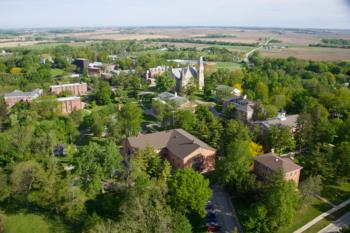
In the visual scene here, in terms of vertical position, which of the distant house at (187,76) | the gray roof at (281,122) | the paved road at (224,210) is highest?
the distant house at (187,76)

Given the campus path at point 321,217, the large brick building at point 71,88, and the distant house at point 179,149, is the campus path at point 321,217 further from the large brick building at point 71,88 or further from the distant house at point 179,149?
the large brick building at point 71,88

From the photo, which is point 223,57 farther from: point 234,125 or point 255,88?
point 234,125

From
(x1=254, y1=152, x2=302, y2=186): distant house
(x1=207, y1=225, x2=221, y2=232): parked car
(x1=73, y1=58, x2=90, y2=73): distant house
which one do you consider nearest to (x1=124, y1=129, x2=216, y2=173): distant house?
(x1=254, y1=152, x2=302, y2=186): distant house

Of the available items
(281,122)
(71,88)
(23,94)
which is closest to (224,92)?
(281,122)

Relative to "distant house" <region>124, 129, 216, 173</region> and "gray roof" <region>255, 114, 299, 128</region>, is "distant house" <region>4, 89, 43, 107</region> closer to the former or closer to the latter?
"distant house" <region>124, 129, 216, 173</region>

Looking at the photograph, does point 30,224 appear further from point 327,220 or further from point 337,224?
point 337,224

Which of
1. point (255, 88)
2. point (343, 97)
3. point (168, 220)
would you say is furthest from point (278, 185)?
point (255, 88)

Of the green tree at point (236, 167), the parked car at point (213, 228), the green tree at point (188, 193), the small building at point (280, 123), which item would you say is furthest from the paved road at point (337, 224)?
the small building at point (280, 123)

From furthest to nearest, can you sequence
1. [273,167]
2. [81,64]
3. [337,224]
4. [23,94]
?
[81,64] < [23,94] < [273,167] < [337,224]
